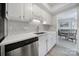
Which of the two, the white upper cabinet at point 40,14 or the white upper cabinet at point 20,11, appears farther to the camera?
the white upper cabinet at point 40,14

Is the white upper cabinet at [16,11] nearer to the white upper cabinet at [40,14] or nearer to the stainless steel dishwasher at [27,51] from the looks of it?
the white upper cabinet at [40,14]

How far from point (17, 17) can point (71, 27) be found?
4.07 feet

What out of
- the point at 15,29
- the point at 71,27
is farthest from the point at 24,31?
the point at 71,27

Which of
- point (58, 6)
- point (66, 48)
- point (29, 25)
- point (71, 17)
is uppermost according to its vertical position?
point (58, 6)

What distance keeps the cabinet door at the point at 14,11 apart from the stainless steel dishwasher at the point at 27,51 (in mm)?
627

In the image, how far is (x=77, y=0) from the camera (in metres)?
1.47

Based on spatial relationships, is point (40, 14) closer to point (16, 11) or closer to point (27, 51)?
point (16, 11)

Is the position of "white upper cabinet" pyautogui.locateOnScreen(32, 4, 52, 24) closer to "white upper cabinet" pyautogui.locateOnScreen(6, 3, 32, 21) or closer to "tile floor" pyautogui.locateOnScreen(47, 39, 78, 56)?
"white upper cabinet" pyautogui.locateOnScreen(6, 3, 32, 21)

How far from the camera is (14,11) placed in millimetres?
1433

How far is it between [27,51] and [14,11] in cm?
81

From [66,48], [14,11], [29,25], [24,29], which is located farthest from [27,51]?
[29,25]

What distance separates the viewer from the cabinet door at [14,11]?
4.40 feet

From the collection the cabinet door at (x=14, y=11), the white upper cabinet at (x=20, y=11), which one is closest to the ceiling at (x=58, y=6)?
the white upper cabinet at (x=20, y=11)

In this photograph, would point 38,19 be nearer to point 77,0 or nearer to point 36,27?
point 36,27
